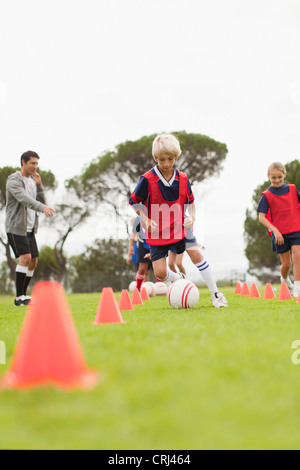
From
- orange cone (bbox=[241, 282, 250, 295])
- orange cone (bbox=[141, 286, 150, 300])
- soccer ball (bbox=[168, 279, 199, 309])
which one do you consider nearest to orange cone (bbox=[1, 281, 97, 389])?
soccer ball (bbox=[168, 279, 199, 309])

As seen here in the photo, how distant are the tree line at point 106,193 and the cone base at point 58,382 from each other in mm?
30350

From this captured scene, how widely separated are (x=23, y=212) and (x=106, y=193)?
2704 centimetres

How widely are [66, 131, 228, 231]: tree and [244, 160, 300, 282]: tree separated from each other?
242 inches

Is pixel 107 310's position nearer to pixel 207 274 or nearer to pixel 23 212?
pixel 207 274

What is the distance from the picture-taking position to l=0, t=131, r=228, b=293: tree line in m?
33.6

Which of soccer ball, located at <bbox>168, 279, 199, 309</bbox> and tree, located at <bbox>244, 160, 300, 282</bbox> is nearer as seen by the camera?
soccer ball, located at <bbox>168, 279, 199, 309</bbox>

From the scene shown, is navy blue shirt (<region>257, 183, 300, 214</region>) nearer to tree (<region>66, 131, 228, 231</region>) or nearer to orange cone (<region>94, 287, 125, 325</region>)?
orange cone (<region>94, 287, 125, 325</region>)

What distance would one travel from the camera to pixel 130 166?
113 ft

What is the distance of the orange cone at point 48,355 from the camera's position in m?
2.16

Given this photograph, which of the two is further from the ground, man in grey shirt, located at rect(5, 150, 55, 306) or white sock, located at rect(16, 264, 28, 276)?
man in grey shirt, located at rect(5, 150, 55, 306)

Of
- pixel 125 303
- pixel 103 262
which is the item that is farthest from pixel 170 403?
pixel 103 262

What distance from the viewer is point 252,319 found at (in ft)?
14.0

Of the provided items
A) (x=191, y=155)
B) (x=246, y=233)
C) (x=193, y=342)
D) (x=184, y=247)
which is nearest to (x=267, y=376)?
(x=193, y=342)

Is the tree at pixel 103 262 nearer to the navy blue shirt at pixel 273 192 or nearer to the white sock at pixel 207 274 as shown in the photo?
the navy blue shirt at pixel 273 192
